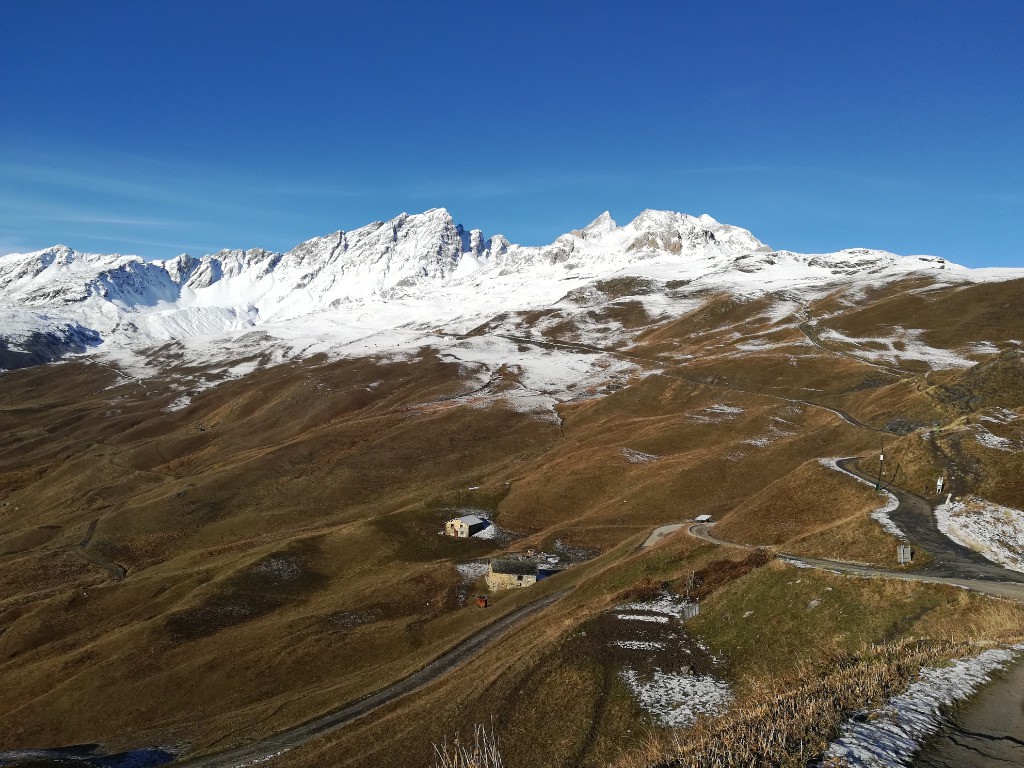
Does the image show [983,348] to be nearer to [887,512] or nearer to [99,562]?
[887,512]

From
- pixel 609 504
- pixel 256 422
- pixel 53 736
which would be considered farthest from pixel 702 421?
pixel 256 422

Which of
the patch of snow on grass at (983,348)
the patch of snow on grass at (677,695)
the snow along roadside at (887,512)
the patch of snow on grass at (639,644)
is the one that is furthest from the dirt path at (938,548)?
the patch of snow on grass at (983,348)

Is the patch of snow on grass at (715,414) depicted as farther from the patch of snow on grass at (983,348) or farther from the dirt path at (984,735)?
the dirt path at (984,735)

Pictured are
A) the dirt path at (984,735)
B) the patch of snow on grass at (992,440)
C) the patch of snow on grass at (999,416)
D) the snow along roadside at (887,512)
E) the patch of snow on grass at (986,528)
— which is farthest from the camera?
the patch of snow on grass at (999,416)

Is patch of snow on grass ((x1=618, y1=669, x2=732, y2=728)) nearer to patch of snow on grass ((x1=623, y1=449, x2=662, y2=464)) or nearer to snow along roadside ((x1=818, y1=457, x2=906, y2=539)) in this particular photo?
snow along roadside ((x1=818, y1=457, x2=906, y2=539))

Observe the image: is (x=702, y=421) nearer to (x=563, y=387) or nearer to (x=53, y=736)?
(x=563, y=387)

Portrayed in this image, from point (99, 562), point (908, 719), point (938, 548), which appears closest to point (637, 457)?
point (938, 548)
